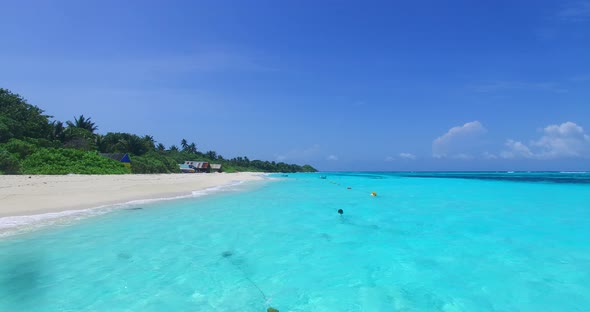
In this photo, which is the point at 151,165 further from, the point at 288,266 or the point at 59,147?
the point at 288,266

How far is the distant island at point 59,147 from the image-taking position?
99.7 ft

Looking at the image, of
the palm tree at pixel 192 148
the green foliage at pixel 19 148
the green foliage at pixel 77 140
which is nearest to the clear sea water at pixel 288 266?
the green foliage at pixel 19 148

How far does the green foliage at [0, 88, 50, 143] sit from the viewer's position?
35.1 m

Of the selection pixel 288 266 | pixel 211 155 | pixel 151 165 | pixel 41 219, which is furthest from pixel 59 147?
pixel 211 155

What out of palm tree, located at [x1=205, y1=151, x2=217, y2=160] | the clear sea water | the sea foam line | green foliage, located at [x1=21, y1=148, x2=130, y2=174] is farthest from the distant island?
palm tree, located at [x1=205, y1=151, x2=217, y2=160]

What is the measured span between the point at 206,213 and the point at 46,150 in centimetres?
A: 2831

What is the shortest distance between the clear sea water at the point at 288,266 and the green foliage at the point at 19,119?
112 ft

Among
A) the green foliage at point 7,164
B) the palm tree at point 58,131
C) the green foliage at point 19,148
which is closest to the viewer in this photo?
the green foliage at point 7,164

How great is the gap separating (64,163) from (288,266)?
1359 inches

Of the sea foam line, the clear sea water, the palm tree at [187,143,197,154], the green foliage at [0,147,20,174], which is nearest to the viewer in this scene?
the clear sea water

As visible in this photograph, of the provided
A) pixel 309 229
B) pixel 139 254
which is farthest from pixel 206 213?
pixel 139 254

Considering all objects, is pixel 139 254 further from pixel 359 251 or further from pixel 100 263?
pixel 359 251

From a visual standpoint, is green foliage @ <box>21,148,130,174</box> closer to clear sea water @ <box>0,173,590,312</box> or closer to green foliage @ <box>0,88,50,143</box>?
green foliage @ <box>0,88,50,143</box>

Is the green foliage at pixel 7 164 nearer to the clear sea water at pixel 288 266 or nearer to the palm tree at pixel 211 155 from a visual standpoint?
the clear sea water at pixel 288 266
